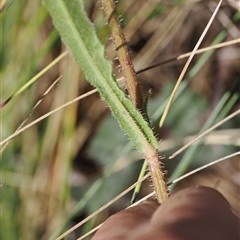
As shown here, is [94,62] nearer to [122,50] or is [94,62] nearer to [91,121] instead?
[122,50]

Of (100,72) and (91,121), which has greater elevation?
(100,72)

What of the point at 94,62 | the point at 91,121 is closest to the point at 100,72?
the point at 94,62

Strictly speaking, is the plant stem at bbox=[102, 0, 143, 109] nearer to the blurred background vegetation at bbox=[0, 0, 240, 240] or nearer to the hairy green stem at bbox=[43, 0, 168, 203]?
the hairy green stem at bbox=[43, 0, 168, 203]

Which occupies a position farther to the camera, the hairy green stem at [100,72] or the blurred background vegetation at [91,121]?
the blurred background vegetation at [91,121]

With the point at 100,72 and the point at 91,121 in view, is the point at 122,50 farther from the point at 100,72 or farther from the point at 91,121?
the point at 91,121

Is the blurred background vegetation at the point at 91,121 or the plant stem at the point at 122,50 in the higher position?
the plant stem at the point at 122,50

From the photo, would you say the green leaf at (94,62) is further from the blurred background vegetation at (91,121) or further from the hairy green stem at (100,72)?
the blurred background vegetation at (91,121)

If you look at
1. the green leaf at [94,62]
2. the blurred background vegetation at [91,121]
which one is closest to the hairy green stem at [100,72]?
the green leaf at [94,62]

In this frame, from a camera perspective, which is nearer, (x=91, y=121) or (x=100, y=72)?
(x=100, y=72)
